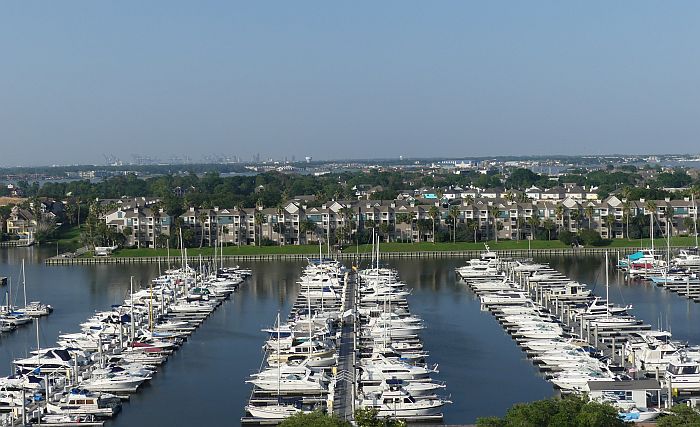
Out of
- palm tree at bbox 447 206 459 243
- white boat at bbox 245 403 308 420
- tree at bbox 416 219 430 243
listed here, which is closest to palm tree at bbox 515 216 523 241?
palm tree at bbox 447 206 459 243

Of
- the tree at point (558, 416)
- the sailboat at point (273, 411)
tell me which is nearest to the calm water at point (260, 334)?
the sailboat at point (273, 411)

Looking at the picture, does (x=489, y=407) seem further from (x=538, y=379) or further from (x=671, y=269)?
(x=671, y=269)

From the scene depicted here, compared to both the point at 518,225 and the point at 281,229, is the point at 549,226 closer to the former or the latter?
the point at 518,225

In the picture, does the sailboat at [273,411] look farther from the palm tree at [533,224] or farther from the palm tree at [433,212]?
the palm tree at [533,224]

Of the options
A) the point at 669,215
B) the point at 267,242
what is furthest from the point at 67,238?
the point at 669,215

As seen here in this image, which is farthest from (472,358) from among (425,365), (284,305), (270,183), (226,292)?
(270,183)

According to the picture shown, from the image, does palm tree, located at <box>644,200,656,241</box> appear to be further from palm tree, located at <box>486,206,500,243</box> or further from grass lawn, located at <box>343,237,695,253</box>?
palm tree, located at <box>486,206,500,243</box>
